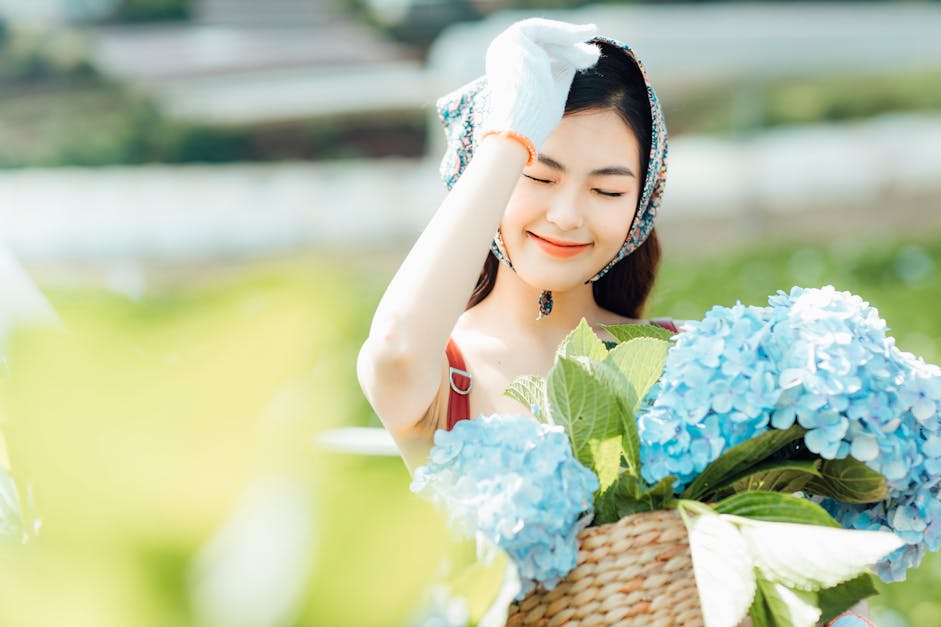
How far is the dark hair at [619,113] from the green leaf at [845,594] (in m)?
0.74

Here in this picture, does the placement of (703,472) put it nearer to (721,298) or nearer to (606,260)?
(606,260)

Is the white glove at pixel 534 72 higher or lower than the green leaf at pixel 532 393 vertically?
higher

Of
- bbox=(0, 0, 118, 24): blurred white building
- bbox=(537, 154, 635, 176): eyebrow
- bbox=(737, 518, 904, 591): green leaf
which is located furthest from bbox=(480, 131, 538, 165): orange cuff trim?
bbox=(0, 0, 118, 24): blurred white building

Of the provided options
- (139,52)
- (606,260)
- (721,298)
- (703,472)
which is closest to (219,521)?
(703,472)

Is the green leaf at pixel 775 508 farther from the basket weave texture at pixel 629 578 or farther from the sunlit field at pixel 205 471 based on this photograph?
the sunlit field at pixel 205 471

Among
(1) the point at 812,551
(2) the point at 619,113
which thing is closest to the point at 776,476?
(1) the point at 812,551

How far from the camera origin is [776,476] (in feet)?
3.74

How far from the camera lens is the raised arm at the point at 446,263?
1231 mm

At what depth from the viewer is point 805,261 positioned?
6160 mm

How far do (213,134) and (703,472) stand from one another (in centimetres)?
908

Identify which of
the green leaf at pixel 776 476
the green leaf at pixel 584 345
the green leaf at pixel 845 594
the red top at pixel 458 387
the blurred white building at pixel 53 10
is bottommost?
the blurred white building at pixel 53 10

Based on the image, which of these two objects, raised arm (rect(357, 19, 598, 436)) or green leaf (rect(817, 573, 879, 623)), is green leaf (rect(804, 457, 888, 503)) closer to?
green leaf (rect(817, 573, 879, 623))

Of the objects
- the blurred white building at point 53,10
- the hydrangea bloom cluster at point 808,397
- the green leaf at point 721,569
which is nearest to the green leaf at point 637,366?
the hydrangea bloom cluster at point 808,397

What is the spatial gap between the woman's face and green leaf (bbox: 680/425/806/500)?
50 centimetres
